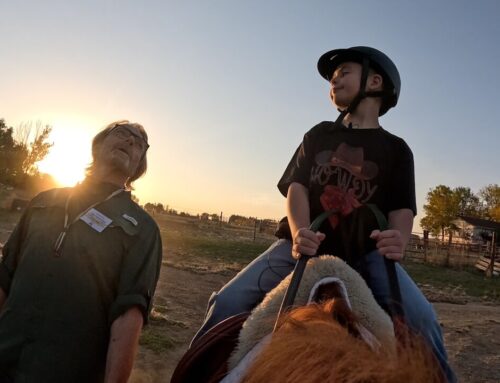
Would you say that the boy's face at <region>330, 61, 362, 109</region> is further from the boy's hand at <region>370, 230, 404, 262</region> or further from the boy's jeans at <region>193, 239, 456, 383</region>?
the boy's hand at <region>370, 230, 404, 262</region>

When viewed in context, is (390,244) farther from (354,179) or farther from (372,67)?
(372,67)

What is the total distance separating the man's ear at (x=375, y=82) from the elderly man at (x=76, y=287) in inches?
53.9

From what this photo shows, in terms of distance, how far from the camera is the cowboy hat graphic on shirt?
7.00ft

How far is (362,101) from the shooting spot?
2260mm

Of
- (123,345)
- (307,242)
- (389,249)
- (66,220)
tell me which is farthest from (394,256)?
(66,220)

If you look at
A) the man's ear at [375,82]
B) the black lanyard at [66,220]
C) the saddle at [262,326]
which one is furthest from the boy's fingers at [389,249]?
the black lanyard at [66,220]

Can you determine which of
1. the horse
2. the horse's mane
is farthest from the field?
the horse's mane

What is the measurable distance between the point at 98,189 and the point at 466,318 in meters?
8.49

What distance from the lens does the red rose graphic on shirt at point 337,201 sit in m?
2.02

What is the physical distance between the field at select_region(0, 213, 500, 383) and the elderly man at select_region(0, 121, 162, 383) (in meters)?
2.22

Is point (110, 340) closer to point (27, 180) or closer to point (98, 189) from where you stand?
point (98, 189)

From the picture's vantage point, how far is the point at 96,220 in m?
2.17

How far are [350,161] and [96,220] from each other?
4.29 feet

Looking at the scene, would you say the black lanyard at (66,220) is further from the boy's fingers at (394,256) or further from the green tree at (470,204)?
the green tree at (470,204)
